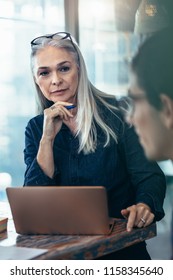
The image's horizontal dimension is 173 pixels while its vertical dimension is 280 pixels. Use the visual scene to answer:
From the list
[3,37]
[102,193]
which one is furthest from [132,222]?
[3,37]

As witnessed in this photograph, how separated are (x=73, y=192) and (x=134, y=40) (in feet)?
2.13

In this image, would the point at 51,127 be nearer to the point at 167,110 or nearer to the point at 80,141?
the point at 80,141

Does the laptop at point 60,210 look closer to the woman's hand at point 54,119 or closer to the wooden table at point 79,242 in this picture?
the wooden table at point 79,242

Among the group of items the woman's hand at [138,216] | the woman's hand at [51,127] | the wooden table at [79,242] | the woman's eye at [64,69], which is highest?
the woman's eye at [64,69]

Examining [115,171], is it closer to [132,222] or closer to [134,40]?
[132,222]

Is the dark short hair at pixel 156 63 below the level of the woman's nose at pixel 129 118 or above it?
above

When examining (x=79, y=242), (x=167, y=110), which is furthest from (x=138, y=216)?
(x=167, y=110)

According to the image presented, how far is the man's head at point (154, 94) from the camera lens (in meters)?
1.53

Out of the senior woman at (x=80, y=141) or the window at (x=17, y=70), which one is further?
the window at (x=17, y=70)

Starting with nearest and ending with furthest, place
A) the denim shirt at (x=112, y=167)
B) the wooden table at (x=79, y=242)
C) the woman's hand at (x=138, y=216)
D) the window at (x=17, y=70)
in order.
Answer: the wooden table at (x=79, y=242), the woman's hand at (x=138, y=216), the denim shirt at (x=112, y=167), the window at (x=17, y=70)

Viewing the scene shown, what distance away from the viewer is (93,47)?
1790 millimetres

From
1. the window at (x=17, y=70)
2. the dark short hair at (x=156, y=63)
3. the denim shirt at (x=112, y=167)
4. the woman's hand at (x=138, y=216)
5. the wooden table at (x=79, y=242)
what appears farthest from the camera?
the window at (x=17, y=70)

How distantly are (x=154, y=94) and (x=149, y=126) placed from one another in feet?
0.35

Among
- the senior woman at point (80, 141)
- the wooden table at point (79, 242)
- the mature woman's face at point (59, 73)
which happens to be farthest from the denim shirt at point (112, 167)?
the wooden table at point (79, 242)
